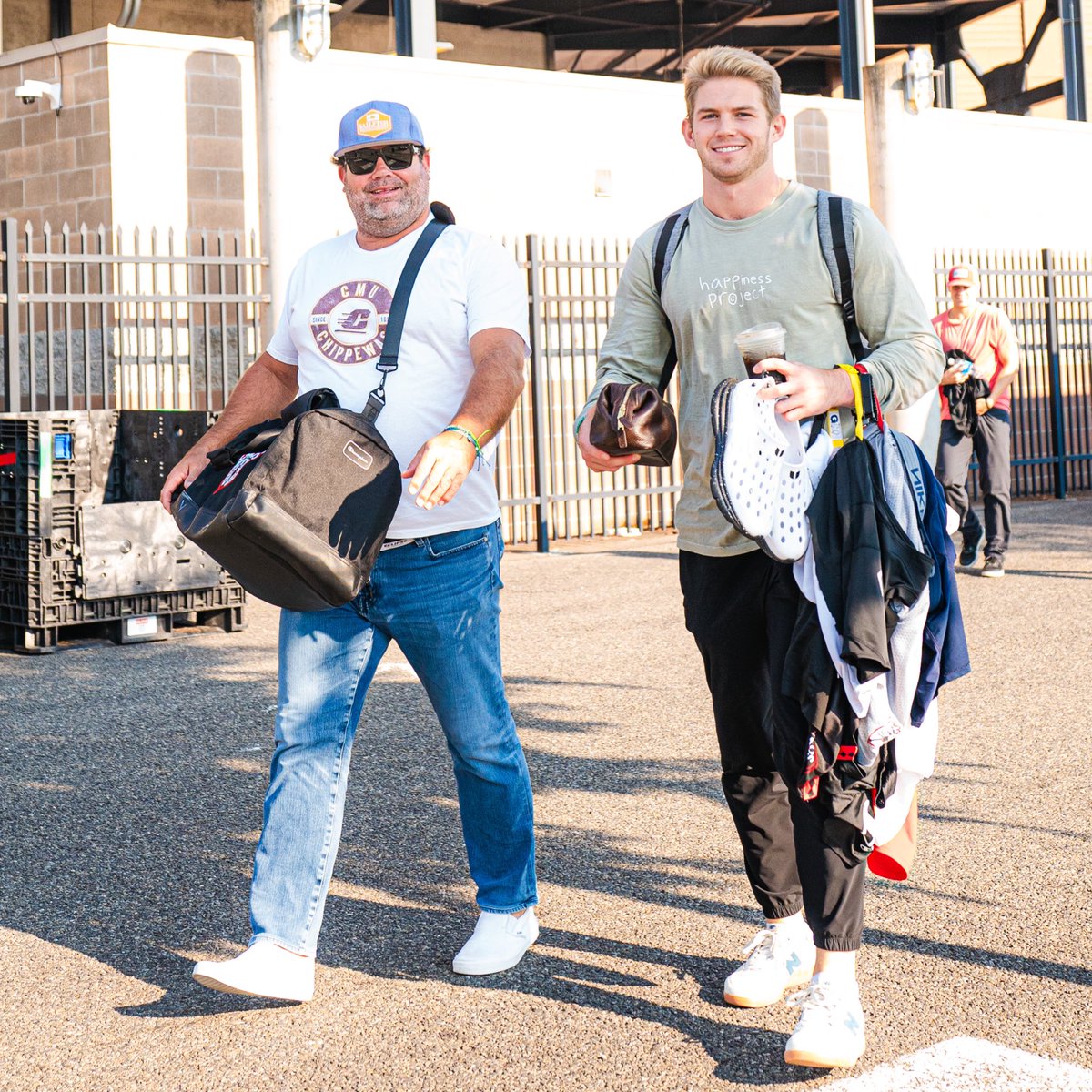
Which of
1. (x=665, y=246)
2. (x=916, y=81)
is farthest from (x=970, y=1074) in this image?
(x=916, y=81)

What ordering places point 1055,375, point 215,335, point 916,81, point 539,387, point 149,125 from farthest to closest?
point 1055,375 < point 916,81 < point 539,387 < point 215,335 < point 149,125

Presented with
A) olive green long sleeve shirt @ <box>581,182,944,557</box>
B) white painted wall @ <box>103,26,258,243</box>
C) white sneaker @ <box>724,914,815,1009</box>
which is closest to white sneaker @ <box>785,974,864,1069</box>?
white sneaker @ <box>724,914,815,1009</box>

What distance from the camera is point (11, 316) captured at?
34.3 ft

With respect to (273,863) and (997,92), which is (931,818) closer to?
(273,863)

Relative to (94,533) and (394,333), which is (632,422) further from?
(94,533)

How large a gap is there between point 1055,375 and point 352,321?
47.5 feet

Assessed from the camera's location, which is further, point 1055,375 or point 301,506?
point 1055,375

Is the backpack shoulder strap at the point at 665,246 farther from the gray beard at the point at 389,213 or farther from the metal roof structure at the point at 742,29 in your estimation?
the metal roof structure at the point at 742,29

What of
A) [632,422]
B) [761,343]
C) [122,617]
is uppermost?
[761,343]

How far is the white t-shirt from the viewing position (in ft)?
11.8

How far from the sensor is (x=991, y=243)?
17.7m

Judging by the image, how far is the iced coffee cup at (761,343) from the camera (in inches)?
122

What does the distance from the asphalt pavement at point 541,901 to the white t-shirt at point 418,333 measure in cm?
115

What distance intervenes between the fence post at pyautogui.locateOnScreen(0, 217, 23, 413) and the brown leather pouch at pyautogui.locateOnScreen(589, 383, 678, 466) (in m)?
8.01
